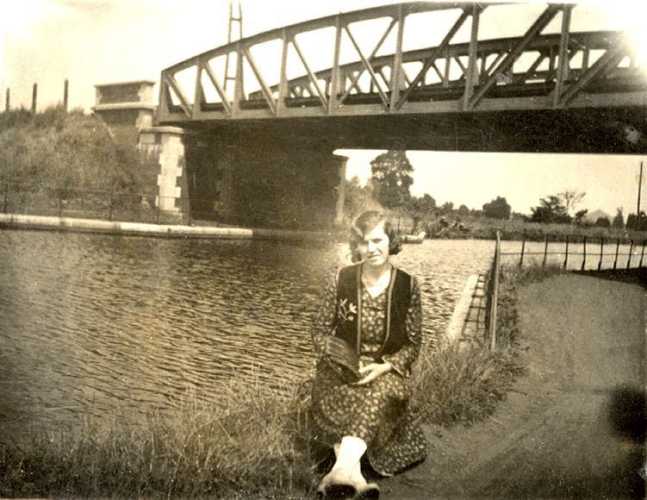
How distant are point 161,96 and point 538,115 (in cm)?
1214

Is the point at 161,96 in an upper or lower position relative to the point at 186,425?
upper

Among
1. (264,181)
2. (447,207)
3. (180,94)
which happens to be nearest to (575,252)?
(447,207)

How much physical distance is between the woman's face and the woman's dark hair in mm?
22

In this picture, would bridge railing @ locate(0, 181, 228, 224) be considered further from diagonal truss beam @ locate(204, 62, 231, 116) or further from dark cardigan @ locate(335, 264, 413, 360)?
dark cardigan @ locate(335, 264, 413, 360)

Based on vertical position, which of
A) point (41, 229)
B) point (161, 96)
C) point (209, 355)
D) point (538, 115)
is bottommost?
point (209, 355)

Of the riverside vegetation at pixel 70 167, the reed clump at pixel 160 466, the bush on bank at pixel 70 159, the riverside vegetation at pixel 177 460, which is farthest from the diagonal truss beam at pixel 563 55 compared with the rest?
the bush on bank at pixel 70 159

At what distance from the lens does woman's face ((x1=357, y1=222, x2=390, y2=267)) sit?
3.48 meters

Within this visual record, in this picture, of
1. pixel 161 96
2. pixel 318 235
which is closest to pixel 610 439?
pixel 318 235

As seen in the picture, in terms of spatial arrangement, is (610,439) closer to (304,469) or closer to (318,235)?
(304,469)

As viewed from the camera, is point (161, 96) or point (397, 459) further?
point (161, 96)

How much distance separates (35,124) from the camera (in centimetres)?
2183

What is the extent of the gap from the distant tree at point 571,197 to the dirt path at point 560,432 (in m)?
0.95

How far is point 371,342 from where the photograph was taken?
355cm

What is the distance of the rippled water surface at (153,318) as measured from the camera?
524 cm
